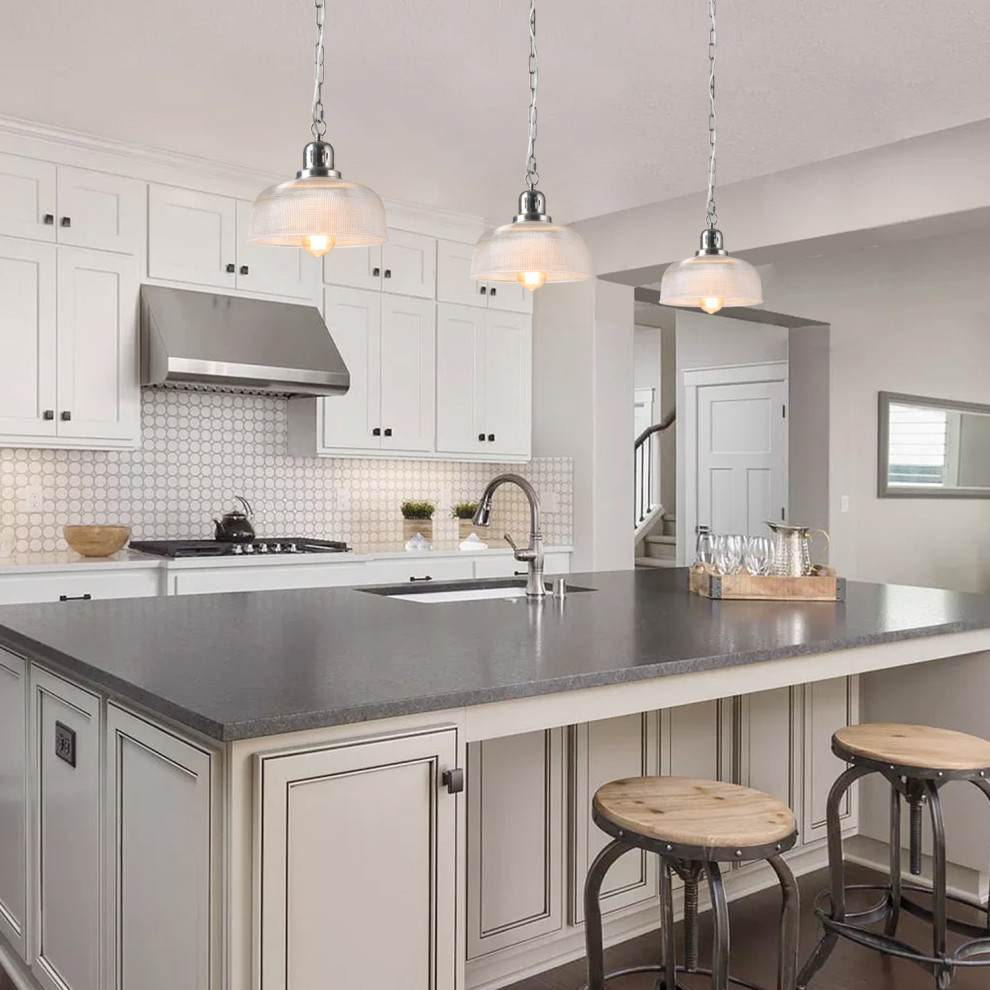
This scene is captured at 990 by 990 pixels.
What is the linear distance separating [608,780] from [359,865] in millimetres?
1173

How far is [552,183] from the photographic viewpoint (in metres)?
5.07

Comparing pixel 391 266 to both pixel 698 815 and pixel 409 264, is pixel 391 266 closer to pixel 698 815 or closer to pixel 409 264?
pixel 409 264

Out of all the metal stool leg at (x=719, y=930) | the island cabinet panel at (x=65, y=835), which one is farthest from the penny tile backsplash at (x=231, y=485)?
the metal stool leg at (x=719, y=930)

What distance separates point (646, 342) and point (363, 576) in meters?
6.19

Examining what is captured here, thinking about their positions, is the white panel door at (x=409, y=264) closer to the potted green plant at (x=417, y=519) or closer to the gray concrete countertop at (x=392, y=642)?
the potted green plant at (x=417, y=519)

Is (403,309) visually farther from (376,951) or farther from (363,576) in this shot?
(376,951)

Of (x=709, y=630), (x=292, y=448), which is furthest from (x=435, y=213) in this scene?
(x=709, y=630)

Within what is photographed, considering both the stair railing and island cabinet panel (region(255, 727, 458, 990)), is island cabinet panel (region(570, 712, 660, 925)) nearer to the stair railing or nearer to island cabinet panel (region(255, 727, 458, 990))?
island cabinet panel (region(255, 727, 458, 990))

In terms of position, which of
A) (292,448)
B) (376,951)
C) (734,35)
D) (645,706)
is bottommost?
(376,951)

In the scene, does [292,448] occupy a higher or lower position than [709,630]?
higher

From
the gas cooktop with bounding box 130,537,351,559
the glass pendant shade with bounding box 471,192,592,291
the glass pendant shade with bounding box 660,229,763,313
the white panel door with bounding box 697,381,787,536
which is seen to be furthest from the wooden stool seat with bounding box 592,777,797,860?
the white panel door with bounding box 697,381,787,536

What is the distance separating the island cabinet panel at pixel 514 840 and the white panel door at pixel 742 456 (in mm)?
5253

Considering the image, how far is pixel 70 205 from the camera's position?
14.4ft

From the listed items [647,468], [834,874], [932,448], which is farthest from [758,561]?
[647,468]
